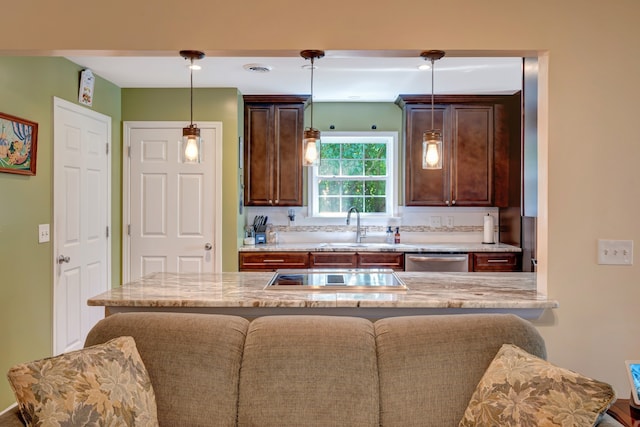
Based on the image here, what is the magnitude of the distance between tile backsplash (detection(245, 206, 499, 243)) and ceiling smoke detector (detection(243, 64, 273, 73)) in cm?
161

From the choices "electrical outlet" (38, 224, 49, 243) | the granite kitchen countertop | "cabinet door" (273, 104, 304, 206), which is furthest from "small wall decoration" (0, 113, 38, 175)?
"cabinet door" (273, 104, 304, 206)

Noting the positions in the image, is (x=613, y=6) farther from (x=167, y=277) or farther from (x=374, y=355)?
(x=167, y=277)

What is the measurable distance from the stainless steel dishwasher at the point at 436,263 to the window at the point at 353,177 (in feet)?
2.93

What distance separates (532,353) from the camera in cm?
168

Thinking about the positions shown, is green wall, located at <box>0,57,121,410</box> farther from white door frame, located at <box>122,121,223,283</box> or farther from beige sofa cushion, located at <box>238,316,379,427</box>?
beige sofa cushion, located at <box>238,316,379,427</box>

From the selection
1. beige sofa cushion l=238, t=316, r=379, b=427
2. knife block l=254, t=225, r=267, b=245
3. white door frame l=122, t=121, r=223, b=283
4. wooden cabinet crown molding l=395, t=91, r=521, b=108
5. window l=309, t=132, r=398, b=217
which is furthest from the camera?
window l=309, t=132, r=398, b=217

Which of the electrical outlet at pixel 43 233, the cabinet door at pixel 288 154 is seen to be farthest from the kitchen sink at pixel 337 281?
the cabinet door at pixel 288 154

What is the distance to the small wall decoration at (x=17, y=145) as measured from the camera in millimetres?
2678

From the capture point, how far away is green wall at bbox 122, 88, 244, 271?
4.22 m

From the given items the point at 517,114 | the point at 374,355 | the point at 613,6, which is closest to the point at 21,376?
the point at 374,355

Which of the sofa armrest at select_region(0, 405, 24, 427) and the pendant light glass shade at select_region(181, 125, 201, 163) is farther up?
the pendant light glass shade at select_region(181, 125, 201, 163)

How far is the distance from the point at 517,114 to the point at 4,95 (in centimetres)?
415

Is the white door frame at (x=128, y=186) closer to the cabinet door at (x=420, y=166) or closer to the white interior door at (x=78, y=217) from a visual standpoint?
the white interior door at (x=78, y=217)

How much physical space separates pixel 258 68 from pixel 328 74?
59cm
